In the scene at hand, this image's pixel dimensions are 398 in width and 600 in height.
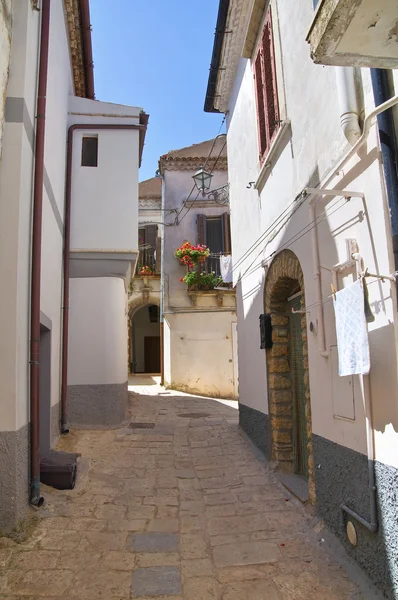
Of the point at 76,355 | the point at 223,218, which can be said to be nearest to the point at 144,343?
the point at 223,218

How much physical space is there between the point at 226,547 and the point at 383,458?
5.81 ft

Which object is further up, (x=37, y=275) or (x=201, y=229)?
(x=201, y=229)

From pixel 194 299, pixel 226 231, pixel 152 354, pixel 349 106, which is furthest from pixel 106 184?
pixel 152 354

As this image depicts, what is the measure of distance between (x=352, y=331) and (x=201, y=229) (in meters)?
12.7

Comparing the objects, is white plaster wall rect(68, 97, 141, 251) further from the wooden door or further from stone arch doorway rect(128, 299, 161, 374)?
the wooden door

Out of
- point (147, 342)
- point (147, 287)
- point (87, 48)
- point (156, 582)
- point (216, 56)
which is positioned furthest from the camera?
point (147, 342)

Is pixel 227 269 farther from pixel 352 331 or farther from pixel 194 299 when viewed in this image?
pixel 352 331

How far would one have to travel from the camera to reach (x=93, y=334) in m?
8.55

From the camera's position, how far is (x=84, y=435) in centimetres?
768

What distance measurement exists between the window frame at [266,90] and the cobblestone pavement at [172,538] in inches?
173

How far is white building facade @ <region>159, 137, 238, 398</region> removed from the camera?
14102 millimetres

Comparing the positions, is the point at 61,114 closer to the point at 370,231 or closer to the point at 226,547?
the point at 370,231

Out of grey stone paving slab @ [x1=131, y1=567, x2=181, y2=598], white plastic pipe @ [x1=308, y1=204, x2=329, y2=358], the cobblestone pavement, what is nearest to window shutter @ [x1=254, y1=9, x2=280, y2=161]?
white plastic pipe @ [x1=308, y1=204, x2=329, y2=358]

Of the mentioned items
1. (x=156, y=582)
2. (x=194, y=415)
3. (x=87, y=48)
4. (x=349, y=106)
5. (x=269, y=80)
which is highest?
(x=87, y=48)
